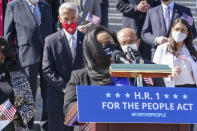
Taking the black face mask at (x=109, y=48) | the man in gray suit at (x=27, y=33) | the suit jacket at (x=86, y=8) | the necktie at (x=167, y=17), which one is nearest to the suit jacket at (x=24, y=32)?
the man in gray suit at (x=27, y=33)

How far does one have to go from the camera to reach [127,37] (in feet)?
19.9

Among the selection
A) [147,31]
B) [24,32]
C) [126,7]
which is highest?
[126,7]

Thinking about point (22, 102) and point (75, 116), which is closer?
point (75, 116)

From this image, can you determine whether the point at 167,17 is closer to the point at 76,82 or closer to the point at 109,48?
the point at 76,82

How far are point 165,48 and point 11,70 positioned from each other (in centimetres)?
245

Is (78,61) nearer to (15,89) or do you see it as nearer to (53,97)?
(53,97)

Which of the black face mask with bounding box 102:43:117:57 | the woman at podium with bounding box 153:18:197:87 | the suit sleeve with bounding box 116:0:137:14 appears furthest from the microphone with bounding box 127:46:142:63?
the suit sleeve with bounding box 116:0:137:14

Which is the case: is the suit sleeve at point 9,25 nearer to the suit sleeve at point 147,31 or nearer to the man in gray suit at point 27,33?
the man in gray suit at point 27,33

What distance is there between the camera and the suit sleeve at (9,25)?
23.9 ft

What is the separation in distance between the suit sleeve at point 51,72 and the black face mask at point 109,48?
2.32 meters

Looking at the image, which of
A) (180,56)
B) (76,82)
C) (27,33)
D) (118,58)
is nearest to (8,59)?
(76,82)

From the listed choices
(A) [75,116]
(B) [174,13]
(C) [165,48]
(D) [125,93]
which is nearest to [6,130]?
(A) [75,116]

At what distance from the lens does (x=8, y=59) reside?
503cm

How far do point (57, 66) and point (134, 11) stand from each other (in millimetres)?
2470
